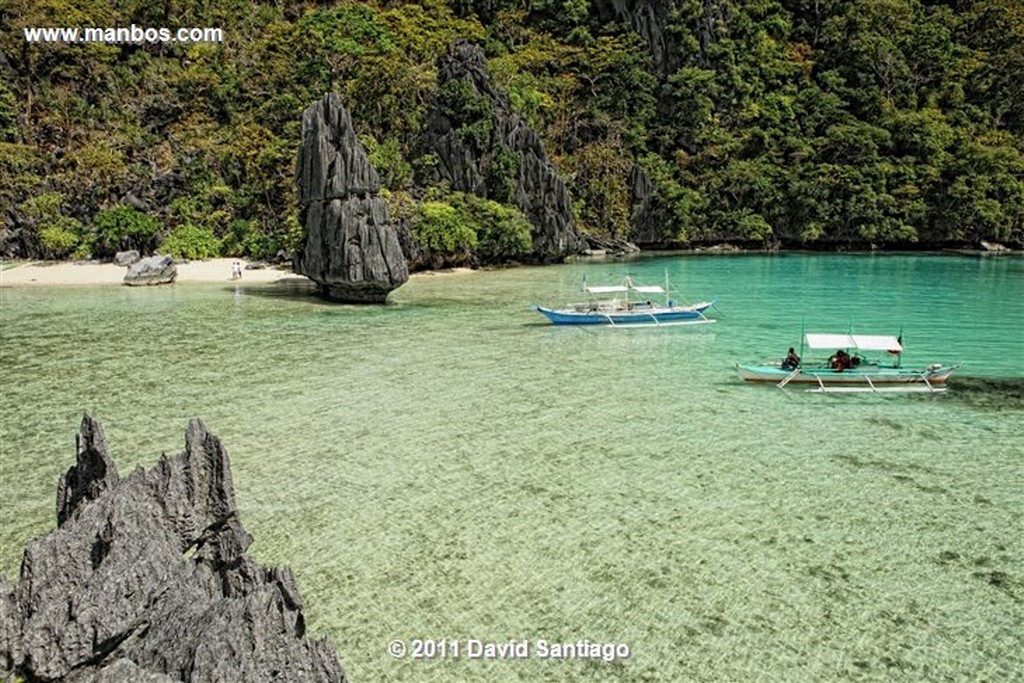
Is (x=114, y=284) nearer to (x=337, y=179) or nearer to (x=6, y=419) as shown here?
(x=337, y=179)

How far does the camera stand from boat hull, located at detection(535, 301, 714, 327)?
109ft

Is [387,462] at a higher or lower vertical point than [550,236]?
lower

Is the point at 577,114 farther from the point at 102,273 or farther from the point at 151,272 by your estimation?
the point at 102,273

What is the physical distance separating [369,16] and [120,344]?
63.4 meters

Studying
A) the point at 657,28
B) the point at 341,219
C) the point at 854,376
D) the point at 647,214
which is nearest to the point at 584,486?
the point at 854,376

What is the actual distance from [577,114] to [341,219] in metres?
58.4

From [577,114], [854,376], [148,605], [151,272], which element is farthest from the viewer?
[577,114]

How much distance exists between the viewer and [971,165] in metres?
82.1

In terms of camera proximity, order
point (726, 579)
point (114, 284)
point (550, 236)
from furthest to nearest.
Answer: point (550, 236), point (114, 284), point (726, 579)

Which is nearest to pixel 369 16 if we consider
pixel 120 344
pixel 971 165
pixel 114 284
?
pixel 114 284

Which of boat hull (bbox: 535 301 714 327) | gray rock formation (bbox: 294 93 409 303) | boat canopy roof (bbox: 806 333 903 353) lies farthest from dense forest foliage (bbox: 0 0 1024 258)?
boat canopy roof (bbox: 806 333 903 353)

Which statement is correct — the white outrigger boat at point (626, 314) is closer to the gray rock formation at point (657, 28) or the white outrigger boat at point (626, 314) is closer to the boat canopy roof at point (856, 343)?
the boat canopy roof at point (856, 343)

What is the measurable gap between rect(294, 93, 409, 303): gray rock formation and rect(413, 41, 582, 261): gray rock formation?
24.0 m

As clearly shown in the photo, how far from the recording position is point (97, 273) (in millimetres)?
50781
